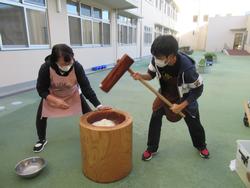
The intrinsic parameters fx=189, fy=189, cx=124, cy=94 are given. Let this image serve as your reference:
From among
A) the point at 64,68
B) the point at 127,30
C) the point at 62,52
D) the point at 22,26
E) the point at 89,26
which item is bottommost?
the point at 64,68

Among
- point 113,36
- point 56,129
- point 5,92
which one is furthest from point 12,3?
point 113,36

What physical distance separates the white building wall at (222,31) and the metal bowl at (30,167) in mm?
23436

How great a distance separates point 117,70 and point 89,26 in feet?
18.8

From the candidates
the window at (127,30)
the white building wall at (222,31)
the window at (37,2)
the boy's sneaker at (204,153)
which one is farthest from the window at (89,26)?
the white building wall at (222,31)

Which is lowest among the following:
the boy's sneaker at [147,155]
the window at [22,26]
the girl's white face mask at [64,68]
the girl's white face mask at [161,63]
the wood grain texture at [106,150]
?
the boy's sneaker at [147,155]

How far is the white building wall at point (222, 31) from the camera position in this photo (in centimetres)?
2039

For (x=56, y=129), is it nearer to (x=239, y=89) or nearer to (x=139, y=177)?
(x=139, y=177)

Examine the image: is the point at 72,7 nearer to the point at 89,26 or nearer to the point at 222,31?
the point at 89,26

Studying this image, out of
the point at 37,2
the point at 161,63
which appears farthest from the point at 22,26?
the point at 161,63

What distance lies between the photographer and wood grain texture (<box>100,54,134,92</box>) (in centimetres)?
141

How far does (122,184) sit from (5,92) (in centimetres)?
348

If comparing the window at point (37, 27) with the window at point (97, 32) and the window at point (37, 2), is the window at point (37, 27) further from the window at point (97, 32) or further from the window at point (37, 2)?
the window at point (97, 32)

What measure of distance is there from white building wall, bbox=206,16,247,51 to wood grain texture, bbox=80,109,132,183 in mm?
23147

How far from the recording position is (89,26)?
6.61 m
